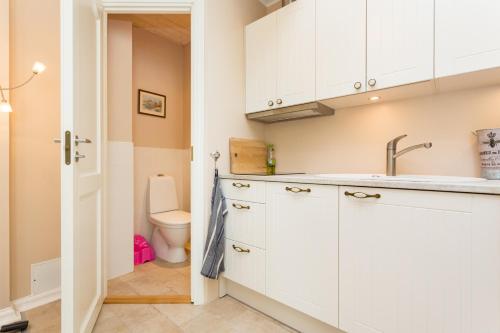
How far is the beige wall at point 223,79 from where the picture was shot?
1.78 meters

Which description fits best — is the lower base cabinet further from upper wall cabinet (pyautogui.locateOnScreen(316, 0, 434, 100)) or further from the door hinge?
the door hinge

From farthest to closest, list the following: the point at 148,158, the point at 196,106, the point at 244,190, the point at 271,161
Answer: the point at 148,158
the point at 271,161
the point at 196,106
the point at 244,190

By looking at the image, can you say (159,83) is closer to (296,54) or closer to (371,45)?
(296,54)

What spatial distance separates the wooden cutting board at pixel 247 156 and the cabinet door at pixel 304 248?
1.64ft

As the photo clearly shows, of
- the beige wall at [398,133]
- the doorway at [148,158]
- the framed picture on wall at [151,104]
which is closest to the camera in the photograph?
the beige wall at [398,133]

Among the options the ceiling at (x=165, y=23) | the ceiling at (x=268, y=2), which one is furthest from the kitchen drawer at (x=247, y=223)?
the ceiling at (x=165, y=23)

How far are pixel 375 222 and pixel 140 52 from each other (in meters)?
2.93

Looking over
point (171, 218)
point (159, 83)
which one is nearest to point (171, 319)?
point (171, 218)

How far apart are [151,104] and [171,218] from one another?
1.37 metres

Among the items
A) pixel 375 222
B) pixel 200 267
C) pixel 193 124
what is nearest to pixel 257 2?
pixel 193 124

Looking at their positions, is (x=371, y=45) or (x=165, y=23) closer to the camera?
(x=371, y=45)

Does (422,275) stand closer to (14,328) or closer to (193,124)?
(193,124)

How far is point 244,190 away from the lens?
1.65 metres

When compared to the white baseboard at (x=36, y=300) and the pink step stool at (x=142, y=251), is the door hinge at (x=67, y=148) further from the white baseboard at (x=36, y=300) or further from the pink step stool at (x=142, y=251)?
the pink step stool at (x=142, y=251)
